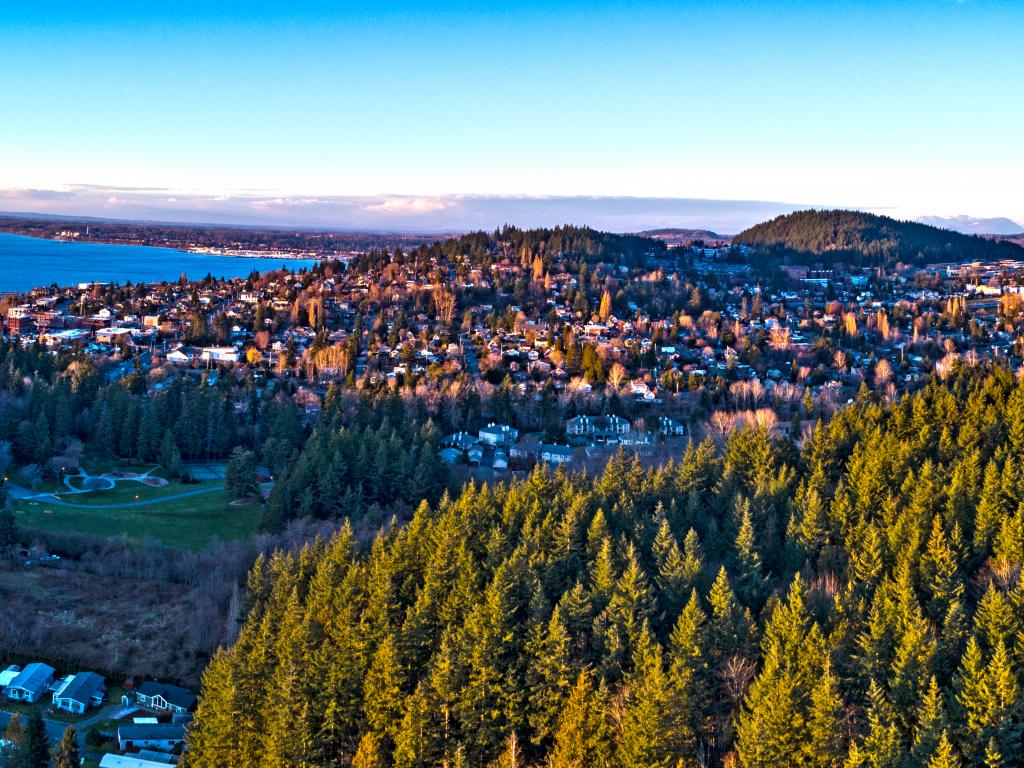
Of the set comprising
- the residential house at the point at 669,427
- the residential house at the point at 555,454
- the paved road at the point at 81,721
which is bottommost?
the paved road at the point at 81,721

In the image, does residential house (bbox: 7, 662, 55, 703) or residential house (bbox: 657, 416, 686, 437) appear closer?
residential house (bbox: 7, 662, 55, 703)

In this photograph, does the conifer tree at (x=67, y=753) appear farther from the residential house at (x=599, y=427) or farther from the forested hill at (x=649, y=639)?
the residential house at (x=599, y=427)

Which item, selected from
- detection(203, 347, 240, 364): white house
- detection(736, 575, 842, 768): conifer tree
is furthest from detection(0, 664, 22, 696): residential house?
detection(203, 347, 240, 364): white house

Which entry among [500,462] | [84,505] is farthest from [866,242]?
[84,505]

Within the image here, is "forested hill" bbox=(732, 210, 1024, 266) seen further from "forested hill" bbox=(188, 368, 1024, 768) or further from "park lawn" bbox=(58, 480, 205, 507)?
"forested hill" bbox=(188, 368, 1024, 768)

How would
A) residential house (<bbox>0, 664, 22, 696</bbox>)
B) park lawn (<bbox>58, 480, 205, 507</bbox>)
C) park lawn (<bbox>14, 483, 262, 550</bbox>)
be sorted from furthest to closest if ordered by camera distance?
park lawn (<bbox>58, 480, 205, 507</bbox>) < park lawn (<bbox>14, 483, 262, 550</bbox>) < residential house (<bbox>0, 664, 22, 696</bbox>)

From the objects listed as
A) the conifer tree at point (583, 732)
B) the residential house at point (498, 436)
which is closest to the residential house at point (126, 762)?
the conifer tree at point (583, 732)

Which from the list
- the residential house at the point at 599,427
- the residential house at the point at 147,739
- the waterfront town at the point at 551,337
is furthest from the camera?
the waterfront town at the point at 551,337
